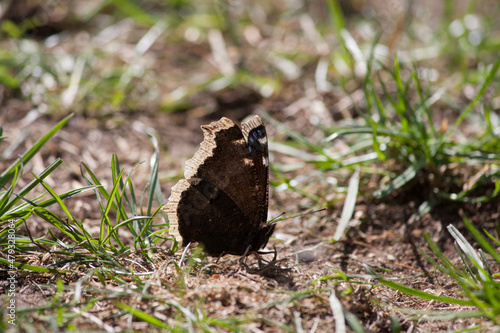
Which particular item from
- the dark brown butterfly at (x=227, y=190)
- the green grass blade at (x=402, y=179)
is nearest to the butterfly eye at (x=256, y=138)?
the dark brown butterfly at (x=227, y=190)

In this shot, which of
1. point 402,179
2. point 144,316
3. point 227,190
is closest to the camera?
point 144,316

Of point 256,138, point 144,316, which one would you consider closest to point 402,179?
point 256,138

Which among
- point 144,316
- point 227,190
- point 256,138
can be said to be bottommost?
point 144,316

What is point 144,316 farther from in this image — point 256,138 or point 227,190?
point 256,138

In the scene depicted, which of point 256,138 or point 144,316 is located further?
point 256,138

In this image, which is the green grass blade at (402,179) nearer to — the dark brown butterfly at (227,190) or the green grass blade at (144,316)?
the dark brown butterfly at (227,190)

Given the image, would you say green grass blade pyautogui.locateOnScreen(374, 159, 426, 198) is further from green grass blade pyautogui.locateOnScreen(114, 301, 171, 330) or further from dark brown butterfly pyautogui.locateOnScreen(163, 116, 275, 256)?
green grass blade pyautogui.locateOnScreen(114, 301, 171, 330)

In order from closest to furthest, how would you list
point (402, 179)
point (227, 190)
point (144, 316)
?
point (144, 316), point (227, 190), point (402, 179)

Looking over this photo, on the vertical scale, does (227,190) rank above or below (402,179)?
above
